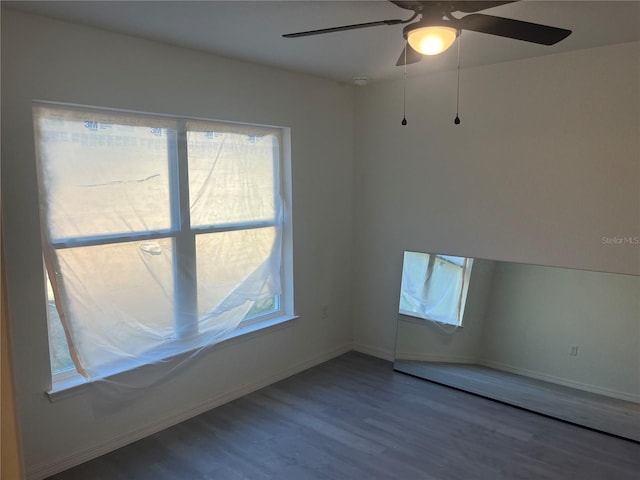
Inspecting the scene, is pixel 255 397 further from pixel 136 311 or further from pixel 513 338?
pixel 513 338

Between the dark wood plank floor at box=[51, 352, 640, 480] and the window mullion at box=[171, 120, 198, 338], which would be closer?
the dark wood plank floor at box=[51, 352, 640, 480]

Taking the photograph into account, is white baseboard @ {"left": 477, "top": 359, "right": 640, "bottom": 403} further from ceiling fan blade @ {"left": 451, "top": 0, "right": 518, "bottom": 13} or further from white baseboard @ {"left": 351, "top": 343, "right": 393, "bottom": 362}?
ceiling fan blade @ {"left": 451, "top": 0, "right": 518, "bottom": 13}

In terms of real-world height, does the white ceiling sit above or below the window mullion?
above

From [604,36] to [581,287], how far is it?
1635 millimetres

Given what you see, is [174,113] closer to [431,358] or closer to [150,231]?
[150,231]

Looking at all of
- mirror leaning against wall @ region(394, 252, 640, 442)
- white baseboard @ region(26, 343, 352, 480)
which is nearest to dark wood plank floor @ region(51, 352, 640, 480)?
white baseboard @ region(26, 343, 352, 480)

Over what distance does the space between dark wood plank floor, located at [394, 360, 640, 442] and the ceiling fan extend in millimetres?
2464

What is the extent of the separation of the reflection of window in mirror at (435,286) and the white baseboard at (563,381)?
0.42m

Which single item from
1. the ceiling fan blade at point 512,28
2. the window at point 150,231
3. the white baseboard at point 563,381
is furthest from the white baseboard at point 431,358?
the ceiling fan blade at point 512,28

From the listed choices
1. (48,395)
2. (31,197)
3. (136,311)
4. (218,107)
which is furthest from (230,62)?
(48,395)

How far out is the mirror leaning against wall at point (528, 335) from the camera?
313 cm

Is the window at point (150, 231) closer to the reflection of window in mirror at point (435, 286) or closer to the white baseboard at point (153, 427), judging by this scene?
the white baseboard at point (153, 427)

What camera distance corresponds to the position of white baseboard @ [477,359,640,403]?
3.14 metres

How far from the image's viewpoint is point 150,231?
301 cm
